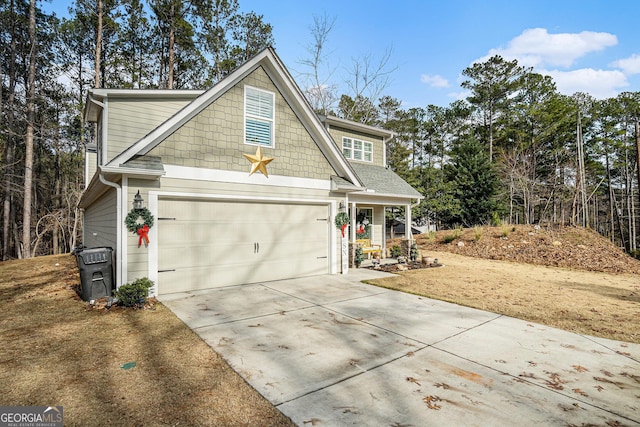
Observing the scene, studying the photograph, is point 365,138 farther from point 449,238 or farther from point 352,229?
point 449,238

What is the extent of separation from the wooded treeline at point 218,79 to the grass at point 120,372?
14.7 metres

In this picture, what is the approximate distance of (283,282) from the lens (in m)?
8.26

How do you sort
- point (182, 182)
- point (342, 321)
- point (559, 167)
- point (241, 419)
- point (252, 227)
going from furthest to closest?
point (559, 167) < point (252, 227) < point (182, 182) < point (342, 321) < point (241, 419)

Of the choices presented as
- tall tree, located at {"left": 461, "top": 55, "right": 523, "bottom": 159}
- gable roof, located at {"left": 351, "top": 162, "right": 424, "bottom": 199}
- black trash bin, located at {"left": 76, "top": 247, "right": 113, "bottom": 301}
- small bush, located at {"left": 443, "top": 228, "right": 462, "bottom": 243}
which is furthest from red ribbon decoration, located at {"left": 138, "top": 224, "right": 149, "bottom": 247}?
tall tree, located at {"left": 461, "top": 55, "right": 523, "bottom": 159}

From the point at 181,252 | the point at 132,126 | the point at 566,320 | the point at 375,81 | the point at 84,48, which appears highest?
the point at 84,48

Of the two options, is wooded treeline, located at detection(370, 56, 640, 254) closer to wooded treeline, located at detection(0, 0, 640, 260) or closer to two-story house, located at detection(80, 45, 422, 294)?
wooded treeline, located at detection(0, 0, 640, 260)

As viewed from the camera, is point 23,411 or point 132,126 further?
point 132,126

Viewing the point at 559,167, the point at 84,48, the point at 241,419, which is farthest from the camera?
the point at 559,167

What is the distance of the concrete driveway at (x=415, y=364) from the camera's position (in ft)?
9.10

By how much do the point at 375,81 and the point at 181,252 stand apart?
1688 centimetres

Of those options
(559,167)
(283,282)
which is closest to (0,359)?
(283,282)

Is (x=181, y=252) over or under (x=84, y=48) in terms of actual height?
under

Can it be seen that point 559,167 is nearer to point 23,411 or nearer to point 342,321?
point 342,321

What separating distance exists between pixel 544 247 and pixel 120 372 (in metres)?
16.2
